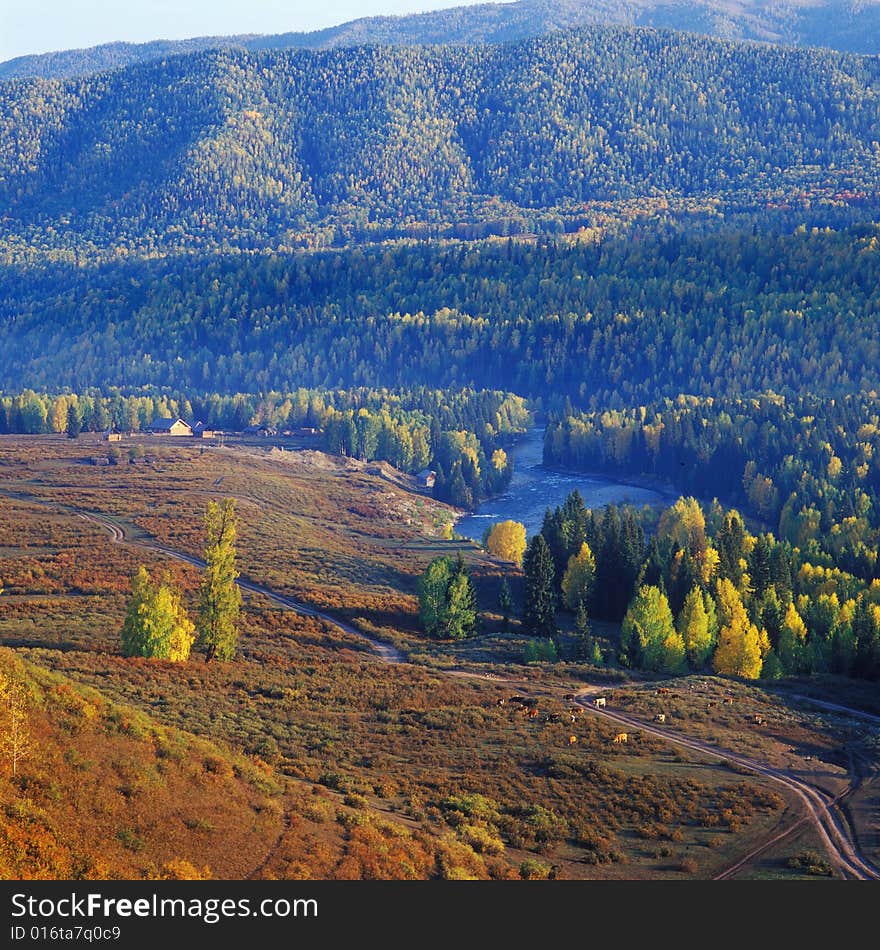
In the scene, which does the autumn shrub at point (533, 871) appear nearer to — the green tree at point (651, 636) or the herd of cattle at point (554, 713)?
the herd of cattle at point (554, 713)

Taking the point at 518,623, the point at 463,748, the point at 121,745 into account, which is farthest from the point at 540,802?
the point at 518,623

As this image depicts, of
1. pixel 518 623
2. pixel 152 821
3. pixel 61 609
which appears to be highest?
pixel 152 821

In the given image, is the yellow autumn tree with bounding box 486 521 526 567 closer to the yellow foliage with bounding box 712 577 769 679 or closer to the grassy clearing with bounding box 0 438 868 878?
the grassy clearing with bounding box 0 438 868 878

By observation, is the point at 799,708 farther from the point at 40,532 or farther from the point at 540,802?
the point at 40,532

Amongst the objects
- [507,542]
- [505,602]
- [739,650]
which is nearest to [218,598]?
[739,650]

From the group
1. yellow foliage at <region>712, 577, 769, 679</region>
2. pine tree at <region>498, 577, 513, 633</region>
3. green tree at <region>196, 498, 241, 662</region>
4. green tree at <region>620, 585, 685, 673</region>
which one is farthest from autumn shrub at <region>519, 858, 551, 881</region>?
pine tree at <region>498, 577, 513, 633</region>

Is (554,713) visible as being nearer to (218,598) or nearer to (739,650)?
(218,598)
